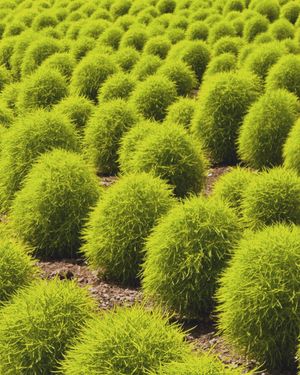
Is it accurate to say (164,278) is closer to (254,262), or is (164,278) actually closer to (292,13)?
(254,262)

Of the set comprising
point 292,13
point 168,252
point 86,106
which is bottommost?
point 292,13

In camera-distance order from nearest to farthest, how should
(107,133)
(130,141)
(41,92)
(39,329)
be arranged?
1. (39,329)
2. (130,141)
3. (107,133)
4. (41,92)

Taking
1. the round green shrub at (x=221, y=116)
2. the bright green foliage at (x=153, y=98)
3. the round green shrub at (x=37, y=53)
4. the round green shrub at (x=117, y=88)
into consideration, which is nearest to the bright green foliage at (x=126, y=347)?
the round green shrub at (x=221, y=116)

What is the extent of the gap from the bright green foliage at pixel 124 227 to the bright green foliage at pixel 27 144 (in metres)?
1.71

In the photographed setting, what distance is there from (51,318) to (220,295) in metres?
1.25

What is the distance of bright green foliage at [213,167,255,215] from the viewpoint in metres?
6.22

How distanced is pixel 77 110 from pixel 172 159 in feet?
9.39

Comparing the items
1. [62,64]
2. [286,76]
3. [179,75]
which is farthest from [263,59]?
[62,64]

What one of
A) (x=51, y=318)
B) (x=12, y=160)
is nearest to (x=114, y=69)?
(x=12, y=160)

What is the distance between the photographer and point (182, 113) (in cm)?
898

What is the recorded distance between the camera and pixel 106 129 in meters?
8.28

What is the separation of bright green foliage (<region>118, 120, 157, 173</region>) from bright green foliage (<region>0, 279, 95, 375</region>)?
323 centimetres

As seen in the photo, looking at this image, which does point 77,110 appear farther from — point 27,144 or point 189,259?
point 189,259

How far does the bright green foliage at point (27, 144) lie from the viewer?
7289mm
